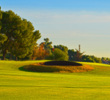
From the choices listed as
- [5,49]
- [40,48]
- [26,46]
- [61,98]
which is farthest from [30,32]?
[61,98]

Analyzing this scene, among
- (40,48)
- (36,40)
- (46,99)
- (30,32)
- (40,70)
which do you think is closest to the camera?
(46,99)

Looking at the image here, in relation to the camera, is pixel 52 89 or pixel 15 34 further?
pixel 15 34

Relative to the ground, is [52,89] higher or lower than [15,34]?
lower

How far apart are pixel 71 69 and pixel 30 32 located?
31.3 metres

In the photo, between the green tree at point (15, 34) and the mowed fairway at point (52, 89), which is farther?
the green tree at point (15, 34)

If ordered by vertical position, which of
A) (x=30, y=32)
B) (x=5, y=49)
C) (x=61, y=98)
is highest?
(x=30, y=32)

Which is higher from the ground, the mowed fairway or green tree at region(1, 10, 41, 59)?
green tree at region(1, 10, 41, 59)

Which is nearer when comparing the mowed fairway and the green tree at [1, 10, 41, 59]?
the mowed fairway

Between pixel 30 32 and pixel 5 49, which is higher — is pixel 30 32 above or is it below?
above

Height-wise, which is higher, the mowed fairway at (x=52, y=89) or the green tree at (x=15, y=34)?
the green tree at (x=15, y=34)

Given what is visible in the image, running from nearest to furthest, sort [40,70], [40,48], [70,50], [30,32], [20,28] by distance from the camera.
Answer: [40,70] → [20,28] → [30,32] → [40,48] → [70,50]

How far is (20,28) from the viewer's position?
2301 inches

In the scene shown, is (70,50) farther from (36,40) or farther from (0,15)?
(0,15)

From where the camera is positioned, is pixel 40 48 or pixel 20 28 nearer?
pixel 20 28
